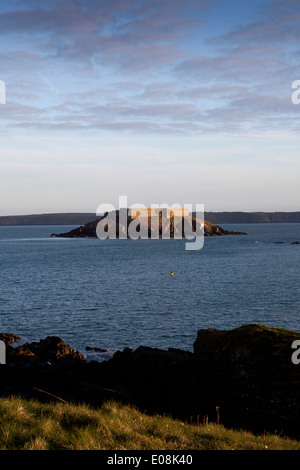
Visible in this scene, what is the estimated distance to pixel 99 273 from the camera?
77.6m

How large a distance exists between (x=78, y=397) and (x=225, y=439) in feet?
27.4

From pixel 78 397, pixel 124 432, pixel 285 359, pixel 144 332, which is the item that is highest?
pixel 124 432

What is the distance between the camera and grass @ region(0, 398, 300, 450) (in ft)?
22.7

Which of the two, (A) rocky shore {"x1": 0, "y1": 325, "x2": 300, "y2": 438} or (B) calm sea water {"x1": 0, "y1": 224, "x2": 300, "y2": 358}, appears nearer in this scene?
(A) rocky shore {"x1": 0, "y1": 325, "x2": 300, "y2": 438}

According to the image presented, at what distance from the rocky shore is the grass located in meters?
3.09

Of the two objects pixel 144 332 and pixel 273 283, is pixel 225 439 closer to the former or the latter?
pixel 144 332

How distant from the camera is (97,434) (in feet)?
24.6

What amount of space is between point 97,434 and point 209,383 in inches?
349

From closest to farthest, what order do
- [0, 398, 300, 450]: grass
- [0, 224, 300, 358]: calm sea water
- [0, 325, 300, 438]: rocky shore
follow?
[0, 398, 300, 450]: grass < [0, 325, 300, 438]: rocky shore < [0, 224, 300, 358]: calm sea water

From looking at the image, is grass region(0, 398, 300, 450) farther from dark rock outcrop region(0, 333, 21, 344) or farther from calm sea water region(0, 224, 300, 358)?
dark rock outcrop region(0, 333, 21, 344)

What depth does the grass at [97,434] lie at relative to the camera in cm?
690

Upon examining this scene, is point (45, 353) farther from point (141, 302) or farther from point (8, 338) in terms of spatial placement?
point (141, 302)

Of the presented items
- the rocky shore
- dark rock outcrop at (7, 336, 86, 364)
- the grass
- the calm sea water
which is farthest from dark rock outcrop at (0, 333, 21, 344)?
the grass

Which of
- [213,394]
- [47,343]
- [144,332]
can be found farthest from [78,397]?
[144,332]
